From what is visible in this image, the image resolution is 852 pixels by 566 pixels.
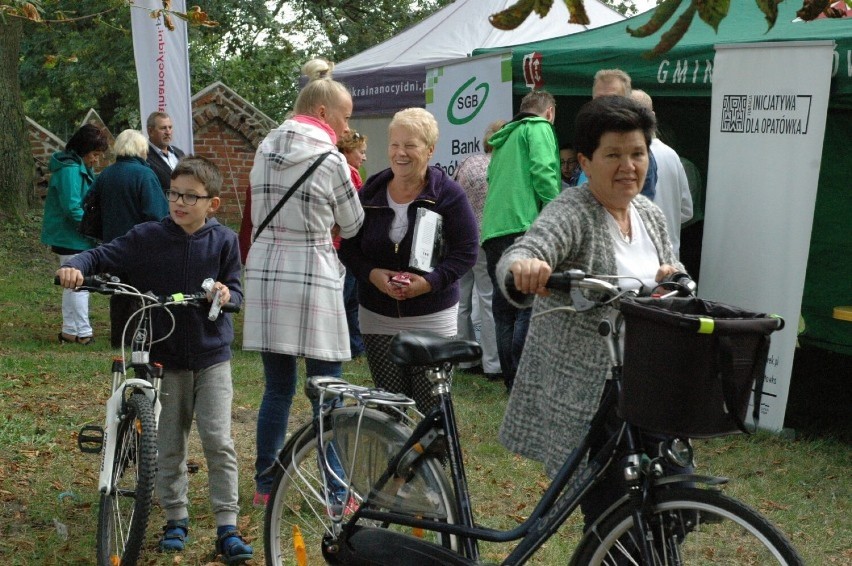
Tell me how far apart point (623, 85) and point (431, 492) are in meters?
3.71

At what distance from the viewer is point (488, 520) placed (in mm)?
5445

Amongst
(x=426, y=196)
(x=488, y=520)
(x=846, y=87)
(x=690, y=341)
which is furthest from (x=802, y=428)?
(x=690, y=341)

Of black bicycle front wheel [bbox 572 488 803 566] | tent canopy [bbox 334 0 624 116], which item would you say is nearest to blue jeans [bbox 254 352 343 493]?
black bicycle front wheel [bbox 572 488 803 566]

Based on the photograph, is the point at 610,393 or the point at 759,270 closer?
the point at 610,393

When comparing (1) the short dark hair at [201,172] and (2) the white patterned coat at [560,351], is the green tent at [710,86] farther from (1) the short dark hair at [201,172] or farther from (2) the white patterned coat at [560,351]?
(2) the white patterned coat at [560,351]

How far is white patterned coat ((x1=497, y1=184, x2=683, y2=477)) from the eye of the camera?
3244 mm

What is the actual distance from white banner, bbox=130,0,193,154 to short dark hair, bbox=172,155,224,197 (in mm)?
6303

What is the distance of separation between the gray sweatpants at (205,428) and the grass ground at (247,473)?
0.92ft

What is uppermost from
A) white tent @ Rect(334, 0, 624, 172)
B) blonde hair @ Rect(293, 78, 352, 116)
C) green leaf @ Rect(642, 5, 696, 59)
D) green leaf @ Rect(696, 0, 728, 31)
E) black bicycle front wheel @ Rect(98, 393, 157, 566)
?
white tent @ Rect(334, 0, 624, 172)

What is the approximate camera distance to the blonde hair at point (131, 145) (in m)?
9.11

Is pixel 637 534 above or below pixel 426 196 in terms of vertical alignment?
below

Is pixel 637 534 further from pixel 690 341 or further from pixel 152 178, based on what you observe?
pixel 152 178

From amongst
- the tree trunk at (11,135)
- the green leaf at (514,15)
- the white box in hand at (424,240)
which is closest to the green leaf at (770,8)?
the green leaf at (514,15)

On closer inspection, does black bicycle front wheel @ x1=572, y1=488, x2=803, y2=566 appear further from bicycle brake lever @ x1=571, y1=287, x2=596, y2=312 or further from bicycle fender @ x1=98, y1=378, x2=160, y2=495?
bicycle fender @ x1=98, y1=378, x2=160, y2=495
